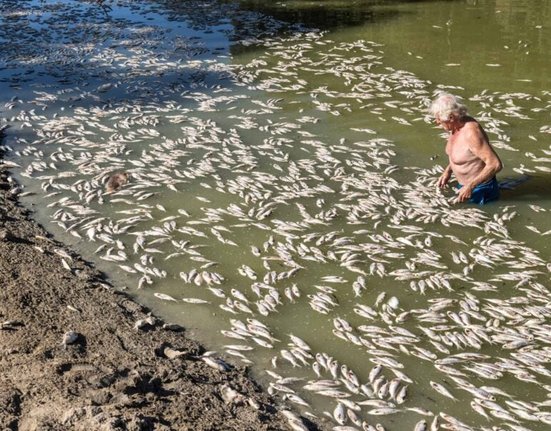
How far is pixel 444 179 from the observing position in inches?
345

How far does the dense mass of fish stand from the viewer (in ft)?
18.7

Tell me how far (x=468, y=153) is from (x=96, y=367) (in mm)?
5251

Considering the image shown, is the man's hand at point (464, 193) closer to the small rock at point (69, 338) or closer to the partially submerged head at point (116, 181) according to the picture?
the partially submerged head at point (116, 181)

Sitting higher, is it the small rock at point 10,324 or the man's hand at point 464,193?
the man's hand at point 464,193

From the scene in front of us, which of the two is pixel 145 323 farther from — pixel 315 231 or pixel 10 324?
pixel 315 231

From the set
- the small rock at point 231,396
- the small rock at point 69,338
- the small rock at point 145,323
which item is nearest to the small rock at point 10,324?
the small rock at point 69,338

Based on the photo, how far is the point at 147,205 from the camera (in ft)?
29.2

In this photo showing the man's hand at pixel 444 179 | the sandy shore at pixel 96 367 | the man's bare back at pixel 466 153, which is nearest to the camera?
the sandy shore at pixel 96 367

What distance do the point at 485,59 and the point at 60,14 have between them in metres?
13.6

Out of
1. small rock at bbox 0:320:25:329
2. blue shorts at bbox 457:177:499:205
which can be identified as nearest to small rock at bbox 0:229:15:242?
small rock at bbox 0:320:25:329

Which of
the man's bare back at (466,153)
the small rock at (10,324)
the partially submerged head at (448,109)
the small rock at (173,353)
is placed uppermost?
the partially submerged head at (448,109)

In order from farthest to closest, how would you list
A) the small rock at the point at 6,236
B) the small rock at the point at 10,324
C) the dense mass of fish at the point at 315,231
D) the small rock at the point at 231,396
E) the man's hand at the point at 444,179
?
the man's hand at the point at 444,179 < the small rock at the point at 6,236 < the small rock at the point at 10,324 < the dense mass of fish at the point at 315,231 < the small rock at the point at 231,396

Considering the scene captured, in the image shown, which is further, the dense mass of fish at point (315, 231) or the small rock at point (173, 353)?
the small rock at point (173, 353)

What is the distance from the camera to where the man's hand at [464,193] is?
830 cm
